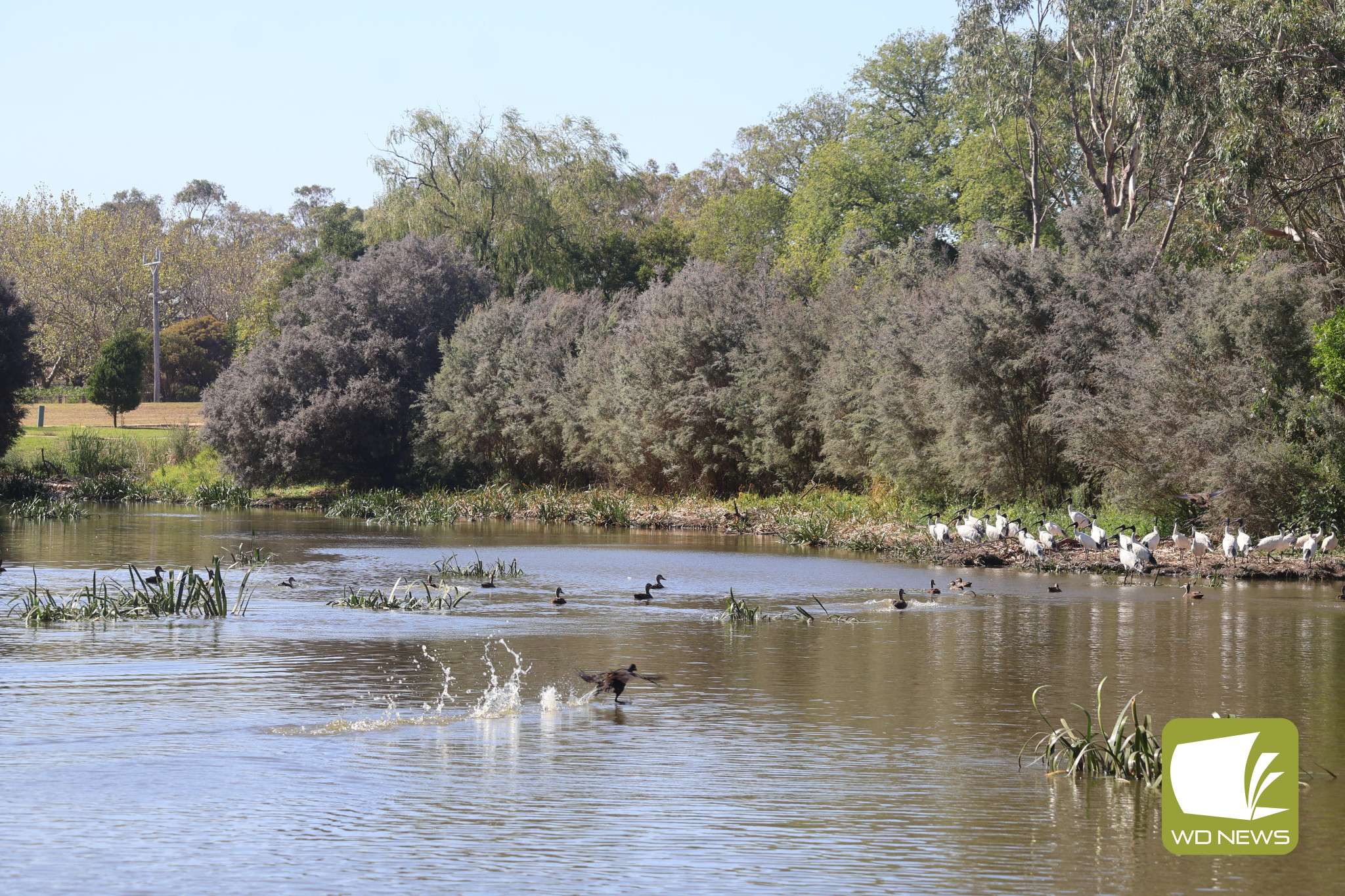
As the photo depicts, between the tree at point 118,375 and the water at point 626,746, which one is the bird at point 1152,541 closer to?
the water at point 626,746

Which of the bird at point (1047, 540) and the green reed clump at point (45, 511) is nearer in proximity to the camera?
the bird at point (1047, 540)

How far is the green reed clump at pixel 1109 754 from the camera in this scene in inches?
355

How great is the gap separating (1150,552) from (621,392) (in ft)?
73.7

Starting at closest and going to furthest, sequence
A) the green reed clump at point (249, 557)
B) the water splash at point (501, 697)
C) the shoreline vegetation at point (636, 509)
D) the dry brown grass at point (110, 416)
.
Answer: the water splash at point (501, 697) < the shoreline vegetation at point (636, 509) < the green reed clump at point (249, 557) < the dry brown grass at point (110, 416)

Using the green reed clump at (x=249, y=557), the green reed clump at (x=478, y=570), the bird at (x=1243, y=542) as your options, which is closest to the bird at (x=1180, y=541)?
the bird at (x=1243, y=542)

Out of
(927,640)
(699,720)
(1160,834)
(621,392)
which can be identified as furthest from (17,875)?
(621,392)

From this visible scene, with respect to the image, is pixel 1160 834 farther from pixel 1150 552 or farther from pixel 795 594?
pixel 1150 552

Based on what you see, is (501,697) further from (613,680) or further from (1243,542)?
(1243,542)

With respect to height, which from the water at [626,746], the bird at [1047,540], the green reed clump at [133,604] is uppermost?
the bird at [1047,540]

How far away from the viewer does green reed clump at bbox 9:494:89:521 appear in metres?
39.0

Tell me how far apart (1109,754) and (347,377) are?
142 ft

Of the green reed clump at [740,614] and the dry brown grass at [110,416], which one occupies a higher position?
the dry brown grass at [110,416]

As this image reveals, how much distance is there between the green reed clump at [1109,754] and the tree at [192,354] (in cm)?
7658

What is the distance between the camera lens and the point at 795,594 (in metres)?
21.5
